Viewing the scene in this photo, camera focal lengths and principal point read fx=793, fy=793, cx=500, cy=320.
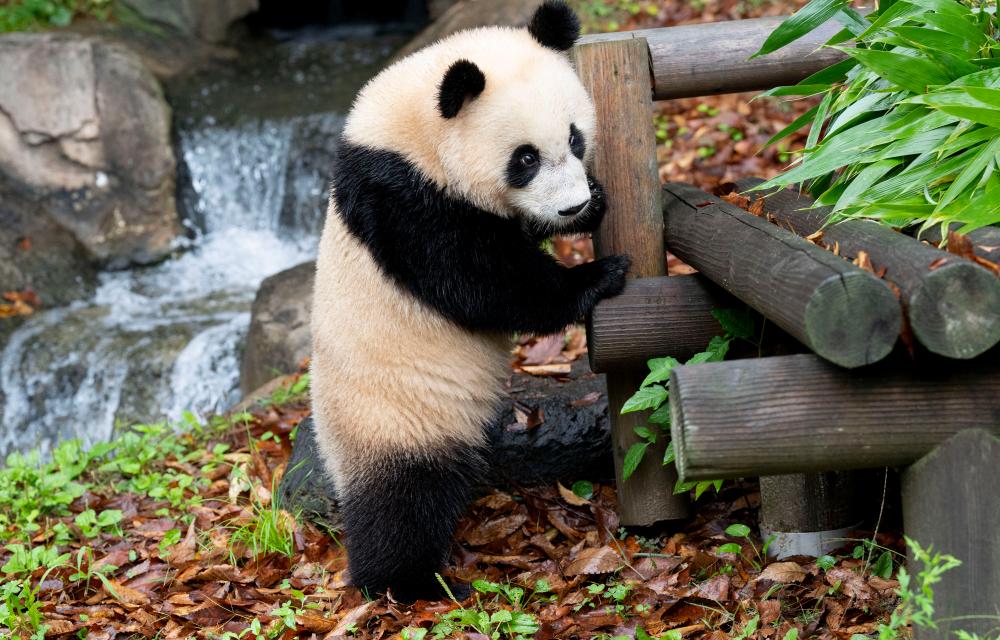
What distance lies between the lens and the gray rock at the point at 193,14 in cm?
980

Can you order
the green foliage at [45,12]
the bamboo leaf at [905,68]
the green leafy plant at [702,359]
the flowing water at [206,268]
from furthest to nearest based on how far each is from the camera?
the green foliage at [45,12] < the flowing water at [206,268] < the green leafy plant at [702,359] < the bamboo leaf at [905,68]

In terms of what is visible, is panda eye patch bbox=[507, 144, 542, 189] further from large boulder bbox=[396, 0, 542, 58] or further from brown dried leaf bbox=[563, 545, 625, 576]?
large boulder bbox=[396, 0, 542, 58]

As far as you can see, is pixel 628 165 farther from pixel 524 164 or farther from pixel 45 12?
pixel 45 12

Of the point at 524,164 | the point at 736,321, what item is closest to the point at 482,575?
the point at 736,321

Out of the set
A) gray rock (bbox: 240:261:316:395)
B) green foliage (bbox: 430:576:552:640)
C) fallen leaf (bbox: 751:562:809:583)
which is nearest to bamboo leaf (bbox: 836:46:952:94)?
fallen leaf (bbox: 751:562:809:583)

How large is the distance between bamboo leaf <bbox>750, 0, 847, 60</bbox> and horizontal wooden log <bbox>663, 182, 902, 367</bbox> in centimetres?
53

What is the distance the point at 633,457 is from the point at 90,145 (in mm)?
7085

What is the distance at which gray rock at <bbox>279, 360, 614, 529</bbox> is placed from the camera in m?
3.47

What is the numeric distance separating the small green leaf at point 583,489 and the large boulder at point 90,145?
19.7 ft

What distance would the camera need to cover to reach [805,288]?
5.70 ft

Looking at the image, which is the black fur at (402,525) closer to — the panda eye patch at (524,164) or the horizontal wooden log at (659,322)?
the horizontal wooden log at (659,322)

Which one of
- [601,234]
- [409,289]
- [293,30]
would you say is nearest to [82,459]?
[409,289]

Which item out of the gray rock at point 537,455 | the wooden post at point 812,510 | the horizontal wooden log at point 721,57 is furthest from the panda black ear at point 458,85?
the wooden post at point 812,510

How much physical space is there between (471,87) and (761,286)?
3.54ft
